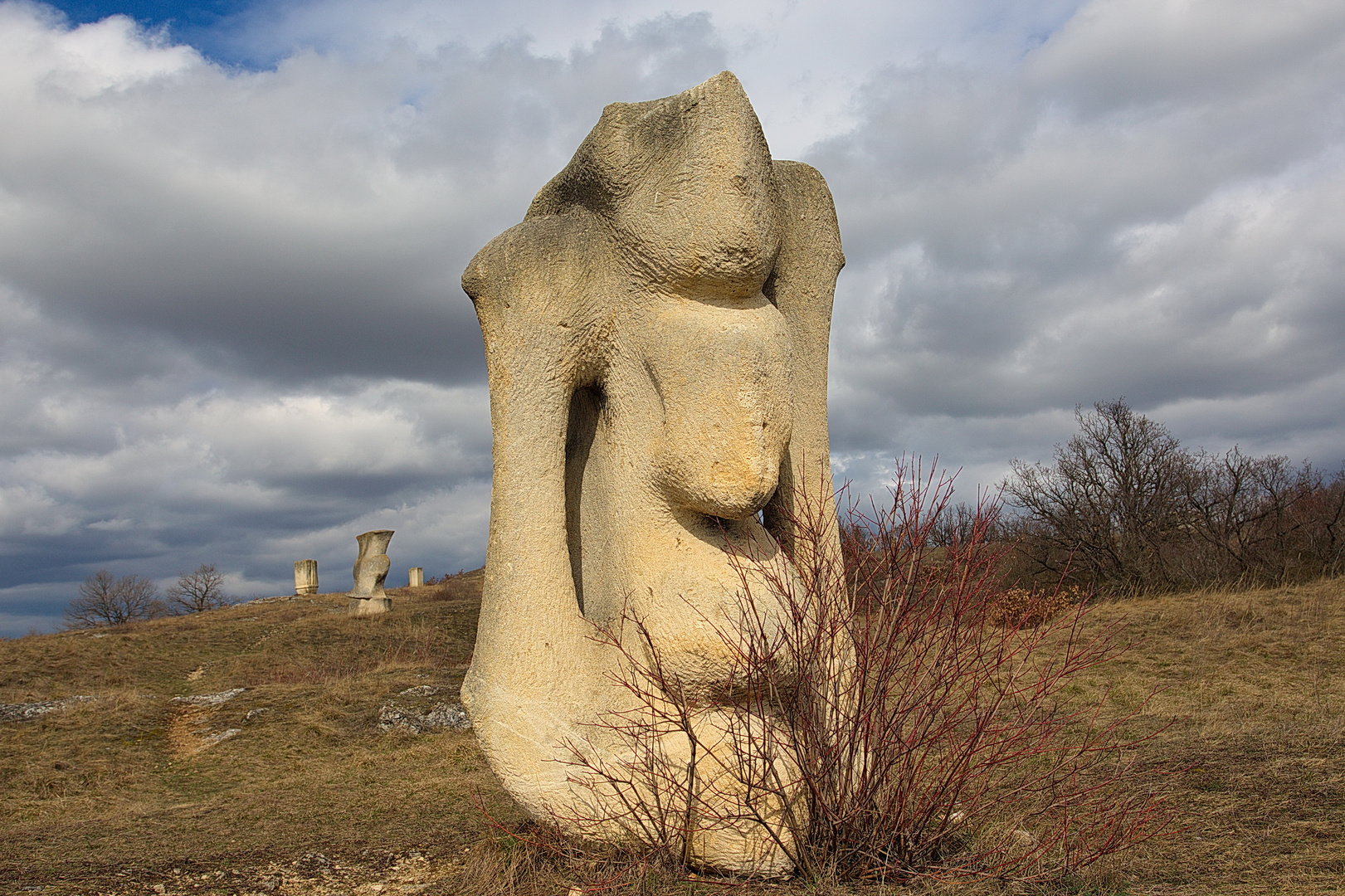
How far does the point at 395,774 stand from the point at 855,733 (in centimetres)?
639

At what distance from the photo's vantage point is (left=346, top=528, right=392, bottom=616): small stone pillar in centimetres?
2194

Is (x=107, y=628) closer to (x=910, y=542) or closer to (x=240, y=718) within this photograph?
(x=240, y=718)

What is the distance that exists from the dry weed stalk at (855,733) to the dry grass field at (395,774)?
0.19 metres

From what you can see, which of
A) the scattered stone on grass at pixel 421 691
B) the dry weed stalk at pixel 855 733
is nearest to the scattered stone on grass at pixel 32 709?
the scattered stone on grass at pixel 421 691

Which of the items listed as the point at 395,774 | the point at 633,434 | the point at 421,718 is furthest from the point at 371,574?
the point at 633,434

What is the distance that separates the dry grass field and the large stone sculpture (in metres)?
0.64

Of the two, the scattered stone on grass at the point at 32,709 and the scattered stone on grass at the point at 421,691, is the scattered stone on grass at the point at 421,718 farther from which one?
the scattered stone on grass at the point at 32,709

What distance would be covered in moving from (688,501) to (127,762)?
839 cm

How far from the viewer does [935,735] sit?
2.96m

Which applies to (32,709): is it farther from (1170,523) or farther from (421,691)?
(1170,523)

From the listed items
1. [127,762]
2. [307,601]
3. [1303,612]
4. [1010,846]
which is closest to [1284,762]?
[1010,846]

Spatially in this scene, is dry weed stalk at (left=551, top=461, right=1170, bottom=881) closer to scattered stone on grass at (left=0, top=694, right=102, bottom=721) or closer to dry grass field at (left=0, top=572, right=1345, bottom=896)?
dry grass field at (left=0, top=572, right=1345, bottom=896)

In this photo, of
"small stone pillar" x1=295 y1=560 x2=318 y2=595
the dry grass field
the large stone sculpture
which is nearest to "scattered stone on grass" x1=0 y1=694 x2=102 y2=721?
the dry grass field

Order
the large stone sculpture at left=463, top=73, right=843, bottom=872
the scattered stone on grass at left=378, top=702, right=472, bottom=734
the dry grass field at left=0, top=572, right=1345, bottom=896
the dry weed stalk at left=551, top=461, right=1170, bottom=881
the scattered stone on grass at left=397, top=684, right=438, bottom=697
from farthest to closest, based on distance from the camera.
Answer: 1. the scattered stone on grass at left=397, top=684, right=438, bottom=697
2. the scattered stone on grass at left=378, top=702, right=472, bottom=734
3. the dry grass field at left=0, top=572, right=1345, bottom=896
4. the large stone sculpture at left=463, top=73, right=843, bottom=872
5. the dry weed stalk at left=551, top=461, right=1170, bottom=881
